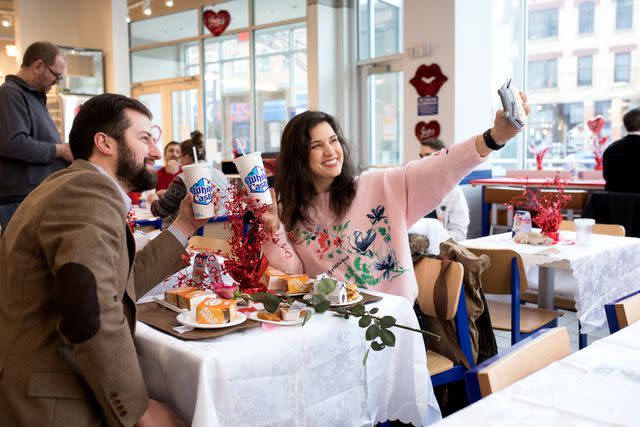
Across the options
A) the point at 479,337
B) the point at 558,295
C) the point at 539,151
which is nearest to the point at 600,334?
the point at 558,295

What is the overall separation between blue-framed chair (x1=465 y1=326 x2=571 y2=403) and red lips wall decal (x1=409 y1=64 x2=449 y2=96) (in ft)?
20.0

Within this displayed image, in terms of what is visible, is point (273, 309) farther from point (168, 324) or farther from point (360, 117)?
point (360, 117)

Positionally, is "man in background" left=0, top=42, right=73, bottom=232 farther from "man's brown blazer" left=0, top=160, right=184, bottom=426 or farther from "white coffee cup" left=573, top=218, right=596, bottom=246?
"white coffee cup" left=573, top=218, right=596, bottom=246

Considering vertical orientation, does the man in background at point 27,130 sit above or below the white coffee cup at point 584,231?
above

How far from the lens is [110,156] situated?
5.43 feet

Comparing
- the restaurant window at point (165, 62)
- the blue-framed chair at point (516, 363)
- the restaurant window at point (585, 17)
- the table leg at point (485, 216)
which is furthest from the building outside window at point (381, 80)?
the blue-framed chair at point (516, 363)

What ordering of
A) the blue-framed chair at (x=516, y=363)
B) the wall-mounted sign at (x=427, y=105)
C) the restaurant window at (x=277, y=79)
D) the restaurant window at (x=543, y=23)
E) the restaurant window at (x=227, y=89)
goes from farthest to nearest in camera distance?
the restaurant window at (x=227, y=89) < the restaurant window at (x=277, y=79) < the restaurant window at (x=543, y=23) < the wall-mounted sign at (x=427, y=105) < the blue-framed chair at (x=516, y=363)

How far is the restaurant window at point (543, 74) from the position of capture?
7634 mm

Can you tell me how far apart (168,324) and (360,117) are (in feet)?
25.6

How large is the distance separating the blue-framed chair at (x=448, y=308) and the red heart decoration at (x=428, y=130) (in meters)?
5.03

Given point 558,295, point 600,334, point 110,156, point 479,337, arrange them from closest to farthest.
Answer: point 110,156 < point 479,337 < point 558,295 < point 600,334

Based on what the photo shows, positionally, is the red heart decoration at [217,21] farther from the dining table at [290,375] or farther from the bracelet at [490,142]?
the dining table at [290,375]

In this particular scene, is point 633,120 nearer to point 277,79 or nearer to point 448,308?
point 448,308

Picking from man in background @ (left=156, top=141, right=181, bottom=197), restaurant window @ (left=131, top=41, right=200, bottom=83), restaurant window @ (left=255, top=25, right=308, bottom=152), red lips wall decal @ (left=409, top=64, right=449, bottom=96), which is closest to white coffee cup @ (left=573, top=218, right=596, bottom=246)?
man in background @ (left=156, top=141, right=181, bottom=197)
